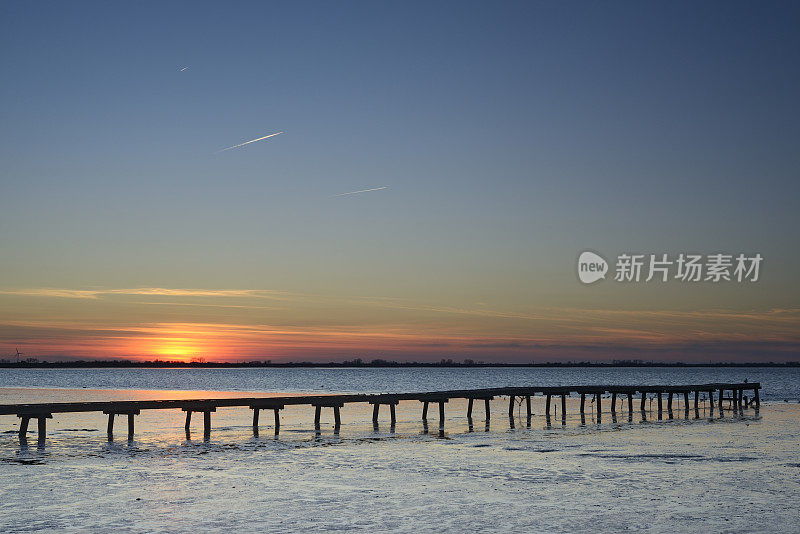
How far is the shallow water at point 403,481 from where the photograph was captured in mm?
14477

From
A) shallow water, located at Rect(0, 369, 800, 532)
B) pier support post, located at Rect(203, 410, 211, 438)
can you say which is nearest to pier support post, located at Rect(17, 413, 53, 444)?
shallow water, located at Rect(0, 369, 800, 532)

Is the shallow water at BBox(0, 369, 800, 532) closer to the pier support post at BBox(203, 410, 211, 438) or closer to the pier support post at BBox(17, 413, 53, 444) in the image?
the pier support post at BBox(17, 413, 53, 444)

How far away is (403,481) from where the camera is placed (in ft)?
64.0

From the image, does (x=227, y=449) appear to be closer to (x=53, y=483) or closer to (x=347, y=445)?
(x=347, y=445)

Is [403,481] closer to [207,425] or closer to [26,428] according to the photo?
[207,425]

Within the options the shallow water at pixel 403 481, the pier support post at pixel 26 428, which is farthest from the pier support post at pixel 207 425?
the pier support post at pixel 26 428

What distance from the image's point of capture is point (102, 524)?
45.8 ft

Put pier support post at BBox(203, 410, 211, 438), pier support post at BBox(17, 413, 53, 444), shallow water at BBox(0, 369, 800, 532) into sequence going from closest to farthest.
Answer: shallow water at BBox(0, 369, 800, 532) → pier support post at BBox(17, 413, 53, 444) → pier support post at BBox(203, 410, 211, 438)

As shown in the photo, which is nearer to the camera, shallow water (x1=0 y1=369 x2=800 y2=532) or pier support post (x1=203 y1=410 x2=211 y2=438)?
shallow water (x1=0 y1=369 x2=800 y2=532)

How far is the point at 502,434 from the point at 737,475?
46.1ft

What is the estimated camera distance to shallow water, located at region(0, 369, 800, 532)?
47.5 feet

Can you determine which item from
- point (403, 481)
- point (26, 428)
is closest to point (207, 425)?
point (26, 428)

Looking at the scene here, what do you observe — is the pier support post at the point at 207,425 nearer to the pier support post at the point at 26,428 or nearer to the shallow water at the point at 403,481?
the shallow water at the point at 403,481

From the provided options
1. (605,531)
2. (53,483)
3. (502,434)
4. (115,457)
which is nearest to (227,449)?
(115,457)
